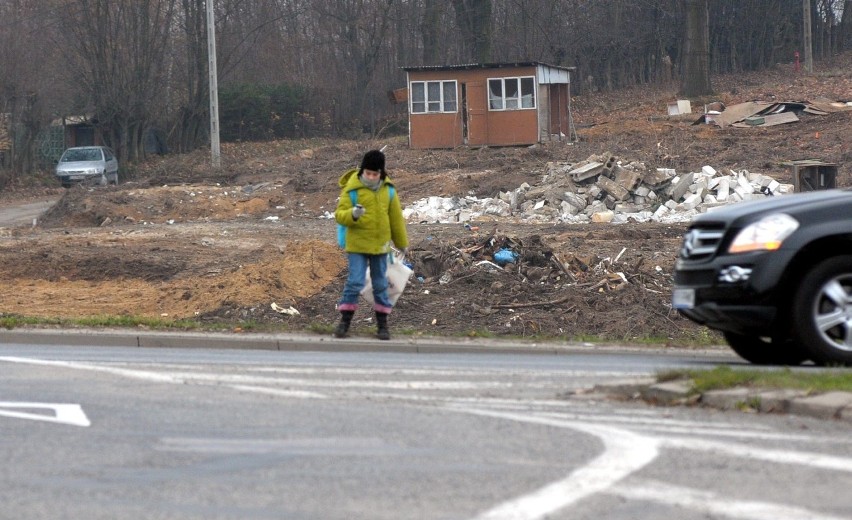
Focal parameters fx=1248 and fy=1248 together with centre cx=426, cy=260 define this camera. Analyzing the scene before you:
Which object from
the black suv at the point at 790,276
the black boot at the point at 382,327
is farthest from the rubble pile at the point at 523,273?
the black suv at the point at 790,276

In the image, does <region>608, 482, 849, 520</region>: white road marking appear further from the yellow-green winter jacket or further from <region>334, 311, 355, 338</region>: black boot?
<region>334, 311, 355, 338</region>: black boot

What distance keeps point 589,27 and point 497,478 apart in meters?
61.3

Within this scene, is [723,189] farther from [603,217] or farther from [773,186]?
[603,217]

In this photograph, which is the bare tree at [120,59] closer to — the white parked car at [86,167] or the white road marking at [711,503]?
the white parked car at [86,167]

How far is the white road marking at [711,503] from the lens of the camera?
5191 millimetres

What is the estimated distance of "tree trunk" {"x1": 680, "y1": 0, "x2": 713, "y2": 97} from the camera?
180 ft

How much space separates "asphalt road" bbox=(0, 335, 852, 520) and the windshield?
3813 cm

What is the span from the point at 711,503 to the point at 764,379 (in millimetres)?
2844

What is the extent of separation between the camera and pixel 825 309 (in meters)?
9.41

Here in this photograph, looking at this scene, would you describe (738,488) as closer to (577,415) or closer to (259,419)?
(577,415)

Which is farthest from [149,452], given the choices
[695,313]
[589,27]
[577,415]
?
[589,27]

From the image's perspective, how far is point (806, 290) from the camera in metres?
9.30

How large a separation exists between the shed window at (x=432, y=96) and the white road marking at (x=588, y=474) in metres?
38.5

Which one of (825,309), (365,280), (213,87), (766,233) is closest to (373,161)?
(365,280)
